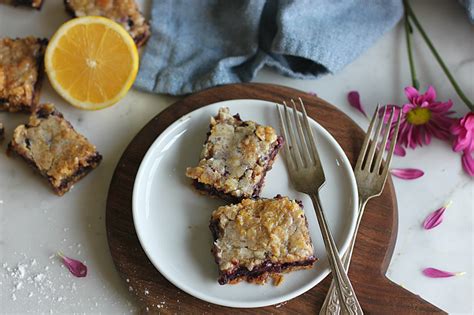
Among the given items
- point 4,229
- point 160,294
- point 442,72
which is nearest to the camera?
point 160,294

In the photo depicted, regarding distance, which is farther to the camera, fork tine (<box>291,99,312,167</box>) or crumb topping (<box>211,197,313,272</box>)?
fork tine (<box>291,99,312,167</box>)

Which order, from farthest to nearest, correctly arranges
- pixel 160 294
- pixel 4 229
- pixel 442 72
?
pixel 442 72 < pixel 4 229 < pixel 160 294

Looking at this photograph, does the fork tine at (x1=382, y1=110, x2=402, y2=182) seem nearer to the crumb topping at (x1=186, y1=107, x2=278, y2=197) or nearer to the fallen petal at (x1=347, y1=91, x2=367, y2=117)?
the fallen petal at (x1=347, y1=91, x2=367, y2=117)

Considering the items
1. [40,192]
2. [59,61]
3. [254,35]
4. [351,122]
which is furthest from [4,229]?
[351,122]

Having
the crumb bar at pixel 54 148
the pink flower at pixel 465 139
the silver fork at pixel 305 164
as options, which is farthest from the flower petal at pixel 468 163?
the crumb bar at pixel 54 148

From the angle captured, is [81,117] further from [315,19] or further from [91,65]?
[315,19]

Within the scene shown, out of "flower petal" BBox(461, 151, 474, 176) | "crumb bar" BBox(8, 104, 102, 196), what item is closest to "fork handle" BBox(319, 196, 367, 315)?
"flower petal" BBox(461, 151, 474, 176)
